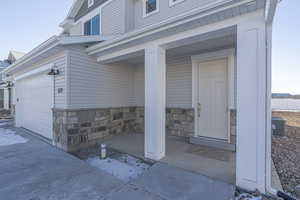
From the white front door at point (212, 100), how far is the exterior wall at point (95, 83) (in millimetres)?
2986

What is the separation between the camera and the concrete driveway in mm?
2643

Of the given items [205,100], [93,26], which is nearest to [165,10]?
[205,100]

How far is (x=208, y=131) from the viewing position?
16.8 feet

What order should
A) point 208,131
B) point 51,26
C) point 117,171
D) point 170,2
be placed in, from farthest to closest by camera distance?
1. point 51,26
2. point 170,2
3. point 208,131
4. point 117,171

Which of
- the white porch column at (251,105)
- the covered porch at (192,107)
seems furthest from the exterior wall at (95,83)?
the white porch column at (251,105)

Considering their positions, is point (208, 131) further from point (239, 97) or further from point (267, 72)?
point (267, 72)

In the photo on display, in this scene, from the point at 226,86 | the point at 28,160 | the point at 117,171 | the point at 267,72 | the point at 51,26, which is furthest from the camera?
the point at 51,26

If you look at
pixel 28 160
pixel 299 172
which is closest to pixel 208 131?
pixel 299 172

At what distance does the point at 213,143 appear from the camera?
480cm

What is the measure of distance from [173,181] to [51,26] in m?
10.7

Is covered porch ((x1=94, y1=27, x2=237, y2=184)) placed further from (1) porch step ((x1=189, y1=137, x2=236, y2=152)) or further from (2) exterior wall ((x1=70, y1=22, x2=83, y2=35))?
(2) exterior wall ((x1=70, y1=22, x2=83, y2=35))

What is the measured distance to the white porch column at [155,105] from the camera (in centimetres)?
389

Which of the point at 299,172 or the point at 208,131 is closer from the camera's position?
the point at 299,172

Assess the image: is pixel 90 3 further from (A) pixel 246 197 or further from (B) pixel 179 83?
(A) pixel 246 197
